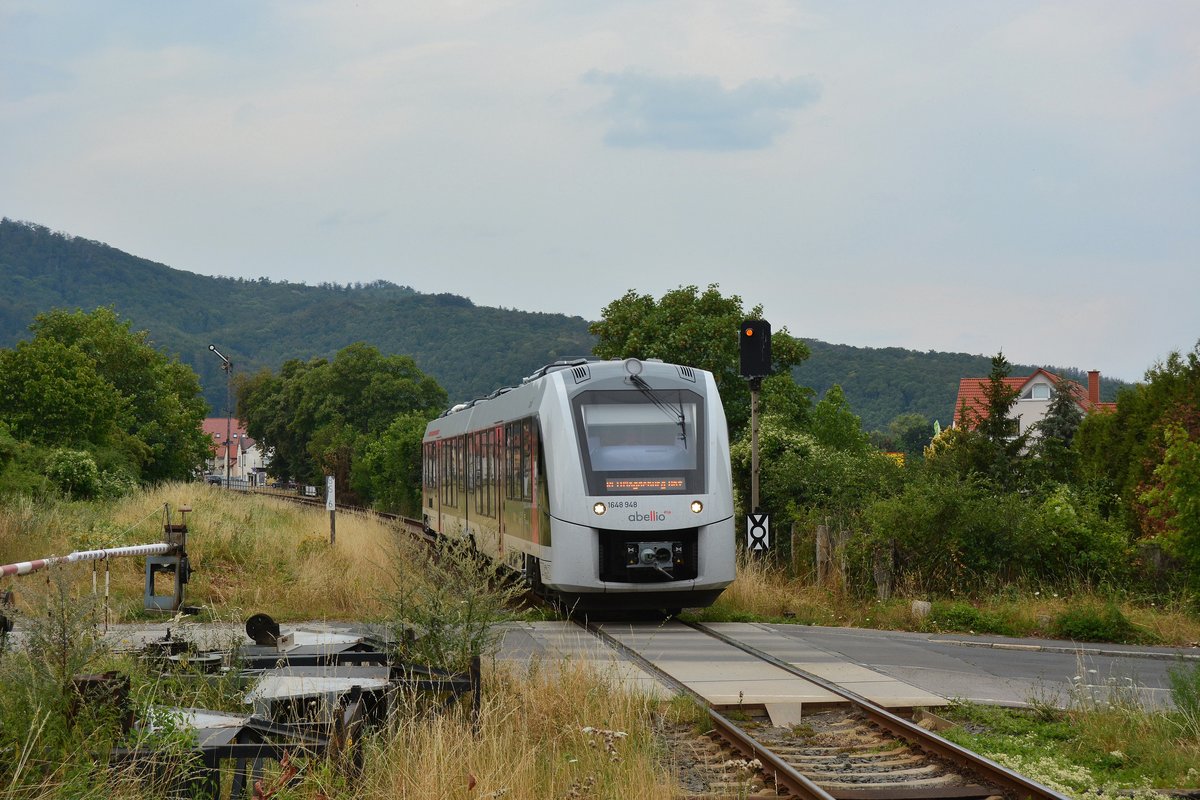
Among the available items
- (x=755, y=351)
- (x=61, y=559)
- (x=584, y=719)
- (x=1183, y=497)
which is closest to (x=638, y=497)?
(x=755, y=351)

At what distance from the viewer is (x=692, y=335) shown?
45.1 meters

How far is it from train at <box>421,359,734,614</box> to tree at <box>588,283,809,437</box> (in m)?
26.5

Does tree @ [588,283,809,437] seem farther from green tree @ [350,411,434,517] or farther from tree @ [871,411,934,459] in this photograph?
tree @ [871,411,934,459]

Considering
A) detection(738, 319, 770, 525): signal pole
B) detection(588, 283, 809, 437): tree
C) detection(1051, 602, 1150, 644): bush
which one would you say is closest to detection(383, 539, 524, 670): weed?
detection(1051, 602, 1150, 644): bush

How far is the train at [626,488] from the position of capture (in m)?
15.7

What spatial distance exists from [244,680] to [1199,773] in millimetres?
5996

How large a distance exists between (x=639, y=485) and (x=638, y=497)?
0.15 meters

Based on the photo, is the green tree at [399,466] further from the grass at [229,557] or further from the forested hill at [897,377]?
the forested hill at [897,377]

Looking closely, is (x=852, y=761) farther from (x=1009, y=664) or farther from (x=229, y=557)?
(x=229, y=557)

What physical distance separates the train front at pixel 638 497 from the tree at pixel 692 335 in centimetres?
2670

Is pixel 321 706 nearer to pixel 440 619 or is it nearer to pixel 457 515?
pixel 440 619

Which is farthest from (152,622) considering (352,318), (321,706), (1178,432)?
(352,318)

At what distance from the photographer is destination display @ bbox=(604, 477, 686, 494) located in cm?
1576

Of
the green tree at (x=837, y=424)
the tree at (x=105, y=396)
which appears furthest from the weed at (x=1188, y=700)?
the tree at (x=105, y=396)
